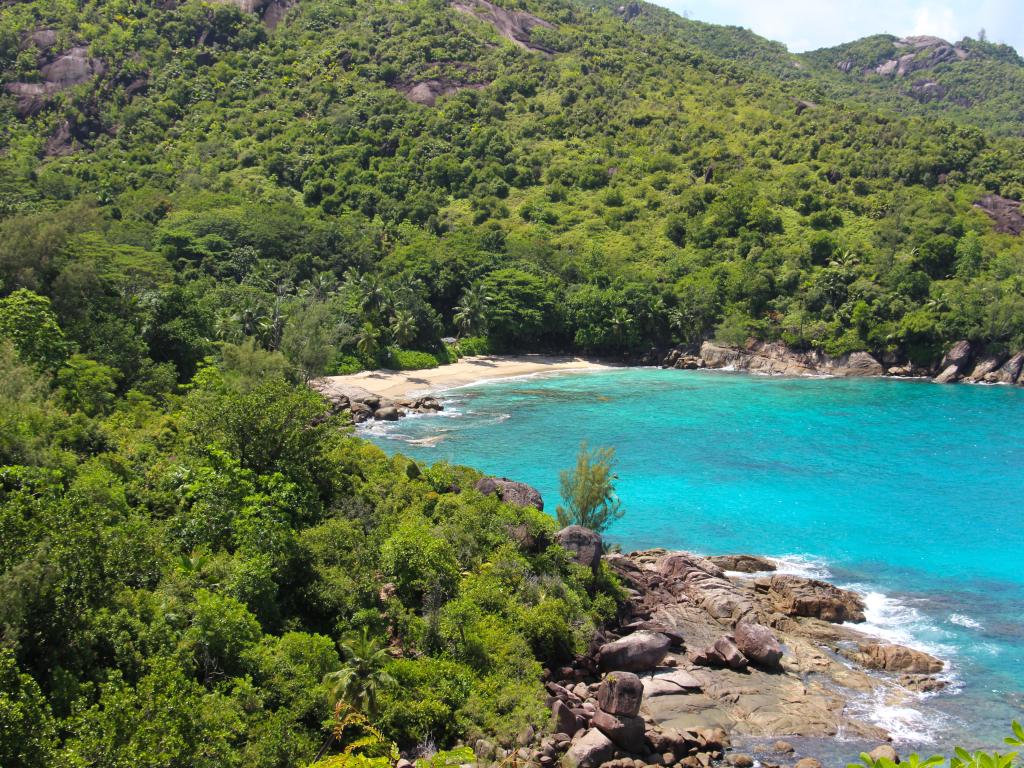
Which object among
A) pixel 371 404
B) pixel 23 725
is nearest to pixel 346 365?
pixel 371 404

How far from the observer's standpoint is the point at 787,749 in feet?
69.3

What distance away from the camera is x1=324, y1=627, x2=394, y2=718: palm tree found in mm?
18672

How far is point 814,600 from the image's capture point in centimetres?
2973

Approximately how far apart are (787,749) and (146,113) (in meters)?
127

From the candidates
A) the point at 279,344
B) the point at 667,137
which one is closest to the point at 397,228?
the point at 279,344

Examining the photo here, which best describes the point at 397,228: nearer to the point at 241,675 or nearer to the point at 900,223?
the point at 900,223

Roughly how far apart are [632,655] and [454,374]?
52.7m

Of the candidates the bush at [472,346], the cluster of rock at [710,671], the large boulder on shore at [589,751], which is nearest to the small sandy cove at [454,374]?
the bush at [472,346]

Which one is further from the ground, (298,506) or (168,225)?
(168,225)

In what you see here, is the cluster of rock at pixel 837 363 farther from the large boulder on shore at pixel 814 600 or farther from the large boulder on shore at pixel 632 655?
the large boulder on shore at pixel 632 655

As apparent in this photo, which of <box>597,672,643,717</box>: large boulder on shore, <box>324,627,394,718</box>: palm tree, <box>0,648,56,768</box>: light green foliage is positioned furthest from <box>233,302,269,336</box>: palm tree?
<box>0,648,56,768</box>: light green foliage

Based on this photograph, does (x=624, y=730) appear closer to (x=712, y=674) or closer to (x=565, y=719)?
(x=565, y=719)

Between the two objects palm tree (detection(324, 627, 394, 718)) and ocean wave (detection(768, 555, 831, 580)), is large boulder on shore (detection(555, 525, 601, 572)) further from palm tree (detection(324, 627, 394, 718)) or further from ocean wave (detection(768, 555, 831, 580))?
ocean wave (detection(768, 555, 831, 580))

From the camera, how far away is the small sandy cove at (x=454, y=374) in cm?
6681
